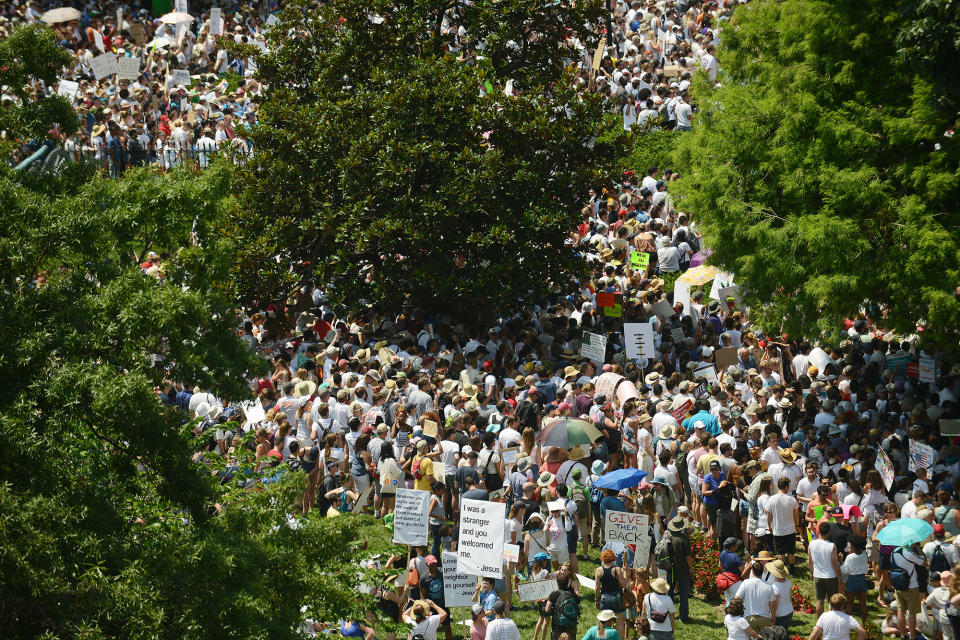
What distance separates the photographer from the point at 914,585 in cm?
1498

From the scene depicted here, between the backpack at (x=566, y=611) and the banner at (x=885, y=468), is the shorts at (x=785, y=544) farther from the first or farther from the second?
the backpack at (x=566, y=611)

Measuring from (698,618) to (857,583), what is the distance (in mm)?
2040

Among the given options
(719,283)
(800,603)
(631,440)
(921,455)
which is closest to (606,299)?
(719,283)

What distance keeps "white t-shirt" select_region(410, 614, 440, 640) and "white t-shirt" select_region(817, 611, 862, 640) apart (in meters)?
4.33

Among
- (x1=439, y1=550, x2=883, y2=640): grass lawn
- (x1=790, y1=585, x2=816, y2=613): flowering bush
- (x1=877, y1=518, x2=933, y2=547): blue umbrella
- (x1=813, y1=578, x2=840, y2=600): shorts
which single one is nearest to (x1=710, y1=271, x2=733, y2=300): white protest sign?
(x1=439, y1=550, x2=883, y2=640): grass lawn

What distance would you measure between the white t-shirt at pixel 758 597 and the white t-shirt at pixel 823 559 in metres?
1.26

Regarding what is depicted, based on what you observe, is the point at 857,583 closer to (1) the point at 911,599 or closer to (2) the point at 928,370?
(1) the point at 911,599

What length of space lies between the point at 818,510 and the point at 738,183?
6666 mm

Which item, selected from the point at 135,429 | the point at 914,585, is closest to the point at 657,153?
the point at 914,585

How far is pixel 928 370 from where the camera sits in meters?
19.9

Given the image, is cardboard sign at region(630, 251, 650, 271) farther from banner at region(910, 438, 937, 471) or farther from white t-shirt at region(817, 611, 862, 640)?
white t-shirt at region(817, 611, 862, 640)

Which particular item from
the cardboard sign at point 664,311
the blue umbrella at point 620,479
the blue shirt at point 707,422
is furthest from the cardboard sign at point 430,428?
the cardboard sign at point 664,311

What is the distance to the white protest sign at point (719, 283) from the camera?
24.5 meters

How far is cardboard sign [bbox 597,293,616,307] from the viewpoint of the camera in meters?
24.3
